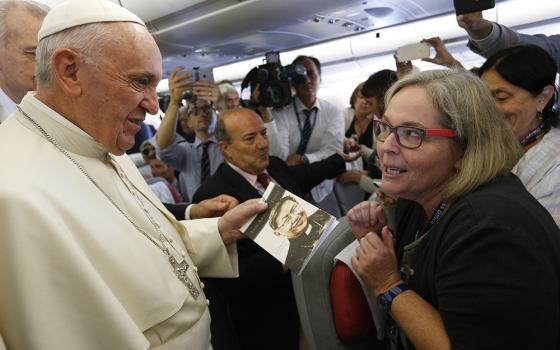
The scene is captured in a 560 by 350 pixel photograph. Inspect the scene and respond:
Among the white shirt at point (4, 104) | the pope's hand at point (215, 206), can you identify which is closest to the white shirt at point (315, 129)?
the pope's hand at point (215, 206)

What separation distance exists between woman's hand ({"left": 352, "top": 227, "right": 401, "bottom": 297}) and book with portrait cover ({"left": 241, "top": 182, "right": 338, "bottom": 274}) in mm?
177

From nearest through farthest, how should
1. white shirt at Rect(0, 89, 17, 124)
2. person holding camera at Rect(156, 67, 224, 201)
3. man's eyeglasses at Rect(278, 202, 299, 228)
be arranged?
1. man's eyeglasses at Rect(278, 202, 299, 228)
2. white shirt at Rect(0, 89, 17, 124)
3. person holding camera at Rect(156, 67, 224, 201)

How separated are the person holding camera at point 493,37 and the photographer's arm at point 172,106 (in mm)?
1783

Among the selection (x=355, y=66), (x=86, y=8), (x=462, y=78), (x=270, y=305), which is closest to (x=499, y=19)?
(x=355, y=66)

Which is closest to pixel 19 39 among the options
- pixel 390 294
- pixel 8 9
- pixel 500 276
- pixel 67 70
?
pixel 8 9

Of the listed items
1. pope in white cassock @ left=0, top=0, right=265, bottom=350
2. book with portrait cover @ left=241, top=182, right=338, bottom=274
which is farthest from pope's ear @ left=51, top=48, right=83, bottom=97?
book with portrait cover @ left=241, top=182, right=338, bottom=274

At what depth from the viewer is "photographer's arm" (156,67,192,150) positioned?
2502 mm

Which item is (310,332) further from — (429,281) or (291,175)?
(291,175)

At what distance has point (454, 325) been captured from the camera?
3.17 ft

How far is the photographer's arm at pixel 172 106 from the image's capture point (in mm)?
2502

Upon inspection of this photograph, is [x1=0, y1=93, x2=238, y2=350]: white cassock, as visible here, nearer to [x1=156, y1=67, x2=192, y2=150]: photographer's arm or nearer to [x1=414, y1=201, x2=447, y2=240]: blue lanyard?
[x1=414, y1=201, x2=447, y2=240]: blue lanyard

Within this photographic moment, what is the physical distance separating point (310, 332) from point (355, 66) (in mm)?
5283

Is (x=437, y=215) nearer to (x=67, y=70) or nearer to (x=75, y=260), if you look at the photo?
(x=75, y=260)

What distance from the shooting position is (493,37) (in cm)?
221
